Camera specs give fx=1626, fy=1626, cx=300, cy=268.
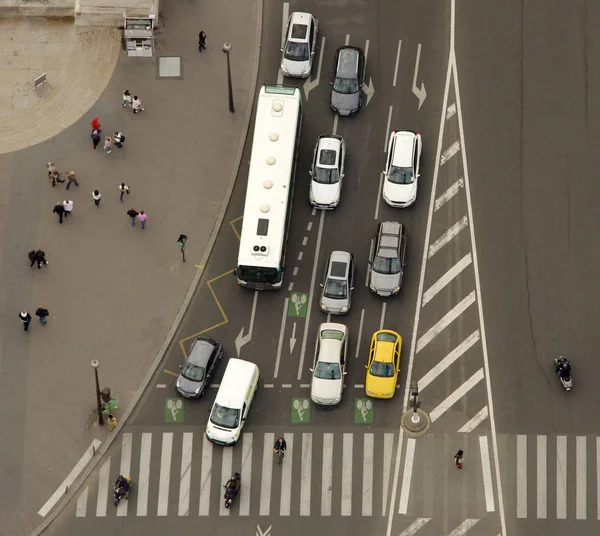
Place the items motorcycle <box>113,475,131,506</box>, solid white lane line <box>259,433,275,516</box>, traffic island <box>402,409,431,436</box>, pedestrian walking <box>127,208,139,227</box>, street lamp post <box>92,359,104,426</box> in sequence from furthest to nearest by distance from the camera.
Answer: pedestrian walking <box>127,208,139,227</box>
traffic island <box>402,409,431,436</box>
solid white lane line <box>259,433,275,516</box>
motorcycle <box>113,475,131,506</box>
street lamp post <box>92,359,104,426</box>

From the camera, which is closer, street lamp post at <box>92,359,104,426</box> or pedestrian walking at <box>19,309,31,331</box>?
street lamp post at <box>92,359,104,426</box>

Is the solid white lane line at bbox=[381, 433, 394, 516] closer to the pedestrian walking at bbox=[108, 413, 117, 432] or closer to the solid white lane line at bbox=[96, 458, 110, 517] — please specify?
the pedestrian walking at bbox=[108, 413, 117, 432]

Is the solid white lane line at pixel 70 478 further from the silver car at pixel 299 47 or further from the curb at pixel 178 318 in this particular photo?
the silver car at pixel 299 47

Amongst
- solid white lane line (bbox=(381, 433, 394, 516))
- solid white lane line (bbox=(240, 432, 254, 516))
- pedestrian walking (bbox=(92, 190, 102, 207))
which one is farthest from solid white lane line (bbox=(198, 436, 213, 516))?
pedestrian walking (bbox=(92, 190, 102, 207))

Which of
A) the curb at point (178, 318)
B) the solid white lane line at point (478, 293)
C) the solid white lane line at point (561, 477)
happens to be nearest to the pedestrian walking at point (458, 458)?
the solid white lane line at point (478, 293)

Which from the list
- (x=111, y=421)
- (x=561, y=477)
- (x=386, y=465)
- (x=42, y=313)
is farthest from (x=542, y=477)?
(x=42, y=313)

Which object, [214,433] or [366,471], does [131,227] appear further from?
[366,471]

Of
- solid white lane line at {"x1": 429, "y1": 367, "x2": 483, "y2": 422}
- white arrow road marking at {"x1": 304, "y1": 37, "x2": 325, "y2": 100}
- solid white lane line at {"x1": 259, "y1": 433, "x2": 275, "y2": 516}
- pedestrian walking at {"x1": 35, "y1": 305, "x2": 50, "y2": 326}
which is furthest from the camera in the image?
white arrow road marking at {"x1": 304, "y1": 37, "x2": 325, "y2": 100}
